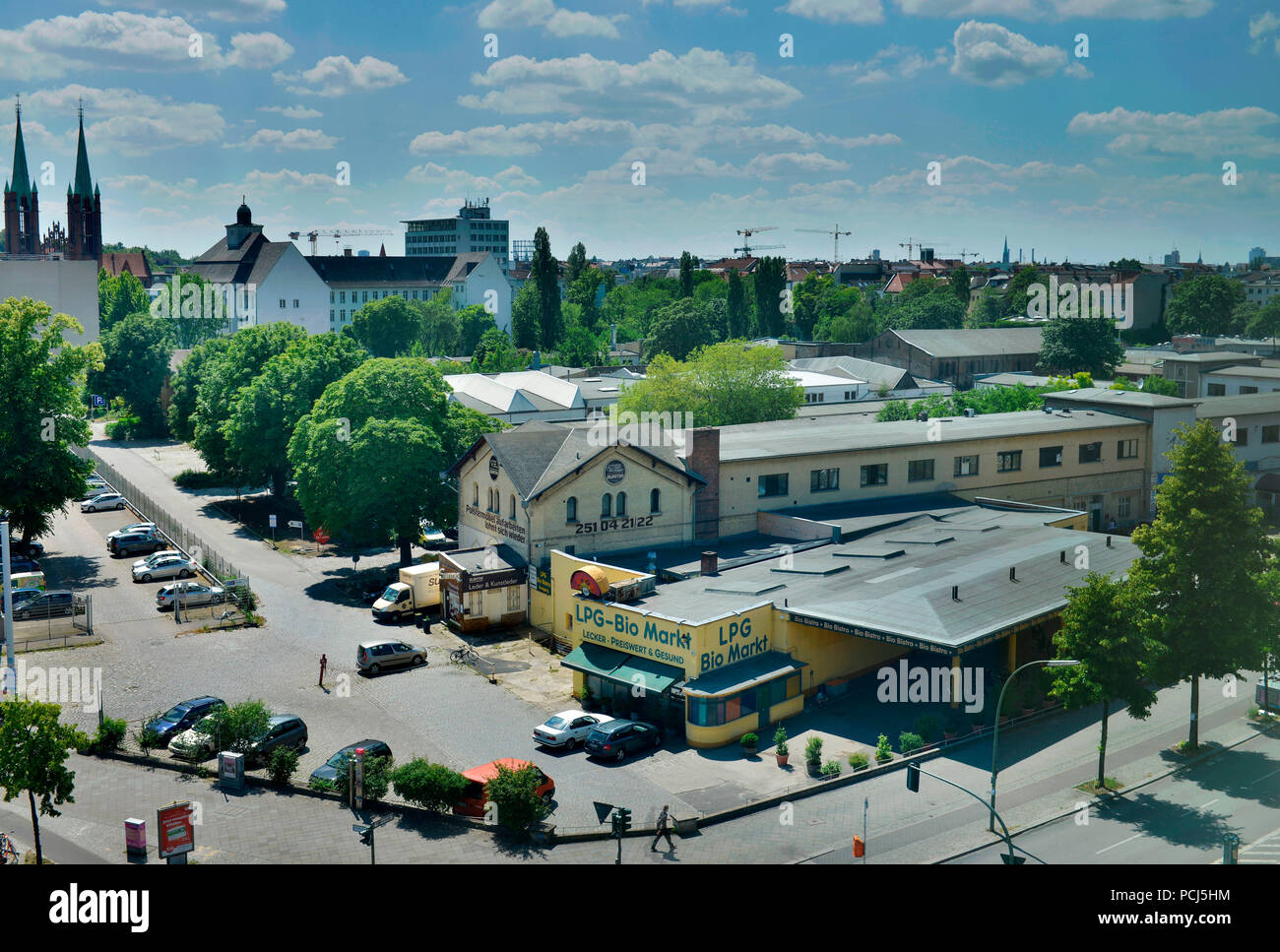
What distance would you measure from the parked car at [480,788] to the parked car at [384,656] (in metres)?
12.8

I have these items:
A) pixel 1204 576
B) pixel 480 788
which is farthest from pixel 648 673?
pixel 1204 576

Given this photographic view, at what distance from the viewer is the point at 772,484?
57.1 meters

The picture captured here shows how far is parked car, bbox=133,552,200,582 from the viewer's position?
59188 millimetres

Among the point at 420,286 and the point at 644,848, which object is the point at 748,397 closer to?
the point at 644,848

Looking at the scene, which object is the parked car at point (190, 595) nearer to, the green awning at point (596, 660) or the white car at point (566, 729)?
the green awning at point (596, 660)

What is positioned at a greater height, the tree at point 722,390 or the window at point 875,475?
the tree at point 722,390

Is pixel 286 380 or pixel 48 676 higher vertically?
pixel 286 380

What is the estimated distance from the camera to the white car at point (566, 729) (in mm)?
38156

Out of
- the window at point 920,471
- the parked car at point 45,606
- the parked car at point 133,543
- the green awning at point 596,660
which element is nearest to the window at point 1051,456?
the window at point 920,471

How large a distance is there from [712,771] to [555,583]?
15199 mm

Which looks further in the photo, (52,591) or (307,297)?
(307,297)

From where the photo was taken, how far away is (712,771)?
3634 cm

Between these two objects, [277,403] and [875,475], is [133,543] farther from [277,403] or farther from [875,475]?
[875,475]
